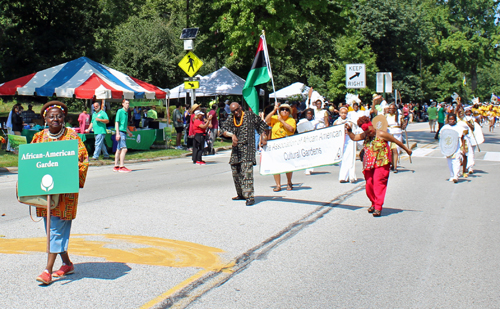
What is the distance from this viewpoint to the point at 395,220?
28.2 ft

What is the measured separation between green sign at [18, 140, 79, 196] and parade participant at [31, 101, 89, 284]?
0.16 meters

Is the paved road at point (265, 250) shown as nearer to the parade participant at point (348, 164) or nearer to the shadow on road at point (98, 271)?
the shadow on road at point (98, 271)

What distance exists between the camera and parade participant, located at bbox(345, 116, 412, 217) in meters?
8.88

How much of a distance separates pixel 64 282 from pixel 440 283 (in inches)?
142

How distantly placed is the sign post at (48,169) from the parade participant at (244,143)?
15.7 feet

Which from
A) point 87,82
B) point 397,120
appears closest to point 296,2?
point 87,82

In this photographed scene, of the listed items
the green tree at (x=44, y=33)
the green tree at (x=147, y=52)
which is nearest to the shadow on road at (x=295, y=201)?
the green tree at (x=44, y=33)

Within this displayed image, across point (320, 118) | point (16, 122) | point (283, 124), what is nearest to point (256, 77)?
point (283, 124)

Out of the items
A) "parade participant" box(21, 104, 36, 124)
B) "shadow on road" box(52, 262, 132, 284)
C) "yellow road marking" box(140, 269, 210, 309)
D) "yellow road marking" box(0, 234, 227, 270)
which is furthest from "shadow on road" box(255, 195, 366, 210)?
"parade participant" box(21, 104, 36, 124)

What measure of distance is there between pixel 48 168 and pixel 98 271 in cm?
120

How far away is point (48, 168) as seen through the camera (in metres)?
5.19

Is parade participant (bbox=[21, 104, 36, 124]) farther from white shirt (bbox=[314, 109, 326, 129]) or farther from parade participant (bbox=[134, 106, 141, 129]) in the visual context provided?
white shirt (bbox=[314, 109, 326, 129])

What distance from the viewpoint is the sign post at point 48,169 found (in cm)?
514

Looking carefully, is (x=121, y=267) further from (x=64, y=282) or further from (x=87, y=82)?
(x=87, y=82)
